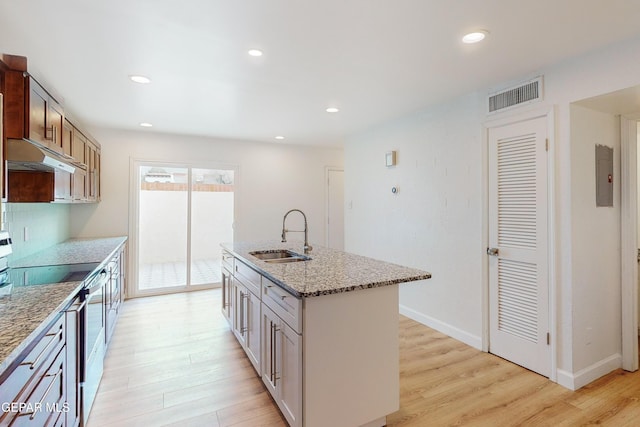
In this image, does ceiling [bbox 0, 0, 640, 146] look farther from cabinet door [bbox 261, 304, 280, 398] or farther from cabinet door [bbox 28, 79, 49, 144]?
cabinet door [bbox 261, 304, 280, 398]

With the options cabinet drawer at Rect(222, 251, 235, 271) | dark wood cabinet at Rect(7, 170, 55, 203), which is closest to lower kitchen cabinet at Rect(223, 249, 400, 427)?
cabinet drawer at Rect(222, 251, 235, 271)

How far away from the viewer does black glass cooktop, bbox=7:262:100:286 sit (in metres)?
1.89

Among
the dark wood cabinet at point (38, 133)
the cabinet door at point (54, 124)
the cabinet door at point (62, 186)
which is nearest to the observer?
the dark wood cabinet at point (38, 133)

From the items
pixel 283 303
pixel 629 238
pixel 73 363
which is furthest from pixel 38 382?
pixel 629 238

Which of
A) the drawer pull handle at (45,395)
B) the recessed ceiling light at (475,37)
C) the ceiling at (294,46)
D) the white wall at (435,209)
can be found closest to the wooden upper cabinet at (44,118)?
the ceiling at (294,46)

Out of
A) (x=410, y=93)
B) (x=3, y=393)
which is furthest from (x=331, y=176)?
(x=3, y=393)

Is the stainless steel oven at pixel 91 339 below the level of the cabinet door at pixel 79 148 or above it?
below

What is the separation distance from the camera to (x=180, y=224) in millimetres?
5109

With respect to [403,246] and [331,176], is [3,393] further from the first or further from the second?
[331,176]

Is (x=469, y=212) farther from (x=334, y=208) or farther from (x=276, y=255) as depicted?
(x=334, y=208)

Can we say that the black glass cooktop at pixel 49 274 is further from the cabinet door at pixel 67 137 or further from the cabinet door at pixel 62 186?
the cabinet door at pixel 67 137

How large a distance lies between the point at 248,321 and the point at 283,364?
798mm

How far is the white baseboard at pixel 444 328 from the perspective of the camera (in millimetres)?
3099

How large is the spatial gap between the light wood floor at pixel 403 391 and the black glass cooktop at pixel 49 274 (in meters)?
0.92
